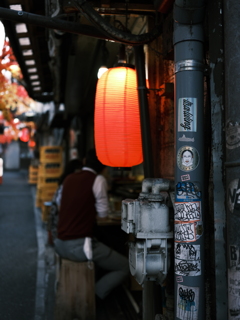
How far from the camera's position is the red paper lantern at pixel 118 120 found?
428 cm

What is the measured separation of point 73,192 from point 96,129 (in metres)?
1.99

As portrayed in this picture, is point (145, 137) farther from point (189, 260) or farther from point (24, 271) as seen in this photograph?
point (24, 271)

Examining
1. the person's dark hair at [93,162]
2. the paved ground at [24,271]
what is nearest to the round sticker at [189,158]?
the person's dark hair at [93,162]

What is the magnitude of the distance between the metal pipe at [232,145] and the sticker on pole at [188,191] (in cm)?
28

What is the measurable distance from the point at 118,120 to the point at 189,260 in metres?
1.96

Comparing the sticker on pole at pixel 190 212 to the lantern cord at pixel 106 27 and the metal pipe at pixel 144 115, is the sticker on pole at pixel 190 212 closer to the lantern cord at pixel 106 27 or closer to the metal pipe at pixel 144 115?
the metal pipe at pixel 144 115

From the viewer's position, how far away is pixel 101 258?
6066 mm

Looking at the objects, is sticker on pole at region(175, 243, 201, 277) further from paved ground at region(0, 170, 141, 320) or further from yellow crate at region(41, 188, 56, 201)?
yellow crate at region(41, 188, 56, 201)

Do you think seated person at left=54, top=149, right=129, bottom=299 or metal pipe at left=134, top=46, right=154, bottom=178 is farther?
seated person at left=54, top=149, right=129, bottom=299

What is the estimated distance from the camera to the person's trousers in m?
5.86

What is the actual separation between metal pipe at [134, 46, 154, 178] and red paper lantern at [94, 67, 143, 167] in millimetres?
149

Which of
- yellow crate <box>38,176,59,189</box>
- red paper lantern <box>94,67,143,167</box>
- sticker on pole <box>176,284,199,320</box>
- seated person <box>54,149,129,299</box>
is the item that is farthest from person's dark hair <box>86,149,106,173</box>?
yellow crate <box>38,176,59,189</box>

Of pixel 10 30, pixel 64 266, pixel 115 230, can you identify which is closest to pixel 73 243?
pixel 64 266


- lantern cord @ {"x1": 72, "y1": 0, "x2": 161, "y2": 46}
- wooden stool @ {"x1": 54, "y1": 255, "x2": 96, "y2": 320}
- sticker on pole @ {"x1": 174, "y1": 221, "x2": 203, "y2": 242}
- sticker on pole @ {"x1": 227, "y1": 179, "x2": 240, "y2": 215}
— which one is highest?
lantern cord @ {"x1": 72, "y1": 0, "x2": 161, "y2": 46}
